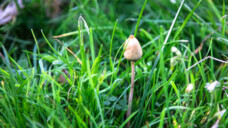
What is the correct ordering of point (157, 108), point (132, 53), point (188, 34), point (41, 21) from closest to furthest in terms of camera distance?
point (132, 53), point (157, 108), point (188, 34), point (41, 21)

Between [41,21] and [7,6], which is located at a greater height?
[7,6]

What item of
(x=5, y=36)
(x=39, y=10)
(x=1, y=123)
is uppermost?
(x=39, y=10)

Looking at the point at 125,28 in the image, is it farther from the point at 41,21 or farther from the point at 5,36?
the point at 5,36

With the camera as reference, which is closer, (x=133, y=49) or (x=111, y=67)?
(x=133, y=49)

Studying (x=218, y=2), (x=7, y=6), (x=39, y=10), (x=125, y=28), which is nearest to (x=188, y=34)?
(x=218, y=2)

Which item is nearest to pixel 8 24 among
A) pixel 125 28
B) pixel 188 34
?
pixel 125 28

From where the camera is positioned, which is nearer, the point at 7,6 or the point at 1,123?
the point at 1,123

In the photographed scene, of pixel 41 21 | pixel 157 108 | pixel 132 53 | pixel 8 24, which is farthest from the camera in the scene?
pixel 41 21
